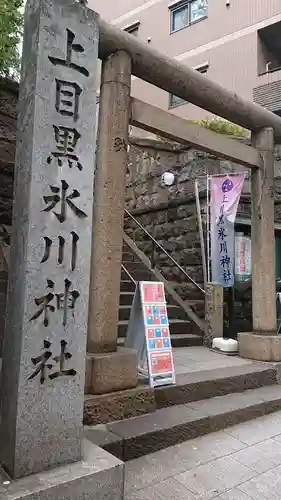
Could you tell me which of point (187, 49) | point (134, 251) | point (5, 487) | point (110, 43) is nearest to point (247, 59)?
point (187, 49)

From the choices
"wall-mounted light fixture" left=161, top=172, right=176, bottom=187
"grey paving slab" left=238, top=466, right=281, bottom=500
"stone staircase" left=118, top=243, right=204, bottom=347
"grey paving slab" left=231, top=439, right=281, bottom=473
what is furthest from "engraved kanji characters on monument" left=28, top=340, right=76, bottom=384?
"wall-mounted light fixture" left=161, top=172, right=176, bottom=187

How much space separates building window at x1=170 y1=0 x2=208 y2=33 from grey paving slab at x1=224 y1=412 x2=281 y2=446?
16226mm

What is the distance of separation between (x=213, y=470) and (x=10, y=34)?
247 inches

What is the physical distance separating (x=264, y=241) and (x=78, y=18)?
14.0 ft

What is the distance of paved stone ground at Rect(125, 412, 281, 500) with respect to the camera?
2.83 m

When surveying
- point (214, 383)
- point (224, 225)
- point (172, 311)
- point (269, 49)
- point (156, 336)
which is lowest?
point (214, 383)

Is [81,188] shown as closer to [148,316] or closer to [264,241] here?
[148,316]

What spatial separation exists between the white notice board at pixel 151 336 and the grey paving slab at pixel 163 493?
1124 millimetres

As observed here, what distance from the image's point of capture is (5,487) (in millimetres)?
2111

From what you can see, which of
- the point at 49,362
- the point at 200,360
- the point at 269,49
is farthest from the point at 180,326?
the point at 269,49

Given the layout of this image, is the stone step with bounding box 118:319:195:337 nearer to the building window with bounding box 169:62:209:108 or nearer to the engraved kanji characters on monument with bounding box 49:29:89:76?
the engraved kanji characters on monument with bounding box 49:29:89:76

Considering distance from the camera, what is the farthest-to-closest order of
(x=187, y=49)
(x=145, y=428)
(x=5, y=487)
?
(x=187, y=49), (x=145, y=428), (x=5, y=487)

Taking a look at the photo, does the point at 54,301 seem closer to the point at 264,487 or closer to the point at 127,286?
the point at 264,487

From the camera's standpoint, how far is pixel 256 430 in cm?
406
